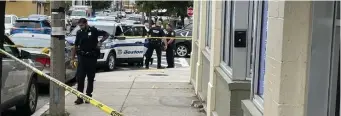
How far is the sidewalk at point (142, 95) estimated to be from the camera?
838 cm

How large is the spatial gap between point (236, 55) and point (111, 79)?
7.17 meters

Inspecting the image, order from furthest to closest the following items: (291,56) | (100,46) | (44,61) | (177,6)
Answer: (177,6), (44,61), (100,46), (291,56)

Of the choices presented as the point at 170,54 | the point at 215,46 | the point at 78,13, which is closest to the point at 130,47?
the point at 170,54

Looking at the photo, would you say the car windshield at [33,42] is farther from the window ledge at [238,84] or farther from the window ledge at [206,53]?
the window ledge at [238,84]

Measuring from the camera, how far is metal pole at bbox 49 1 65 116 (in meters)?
7.45

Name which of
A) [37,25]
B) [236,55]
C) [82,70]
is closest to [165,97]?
[82,70]

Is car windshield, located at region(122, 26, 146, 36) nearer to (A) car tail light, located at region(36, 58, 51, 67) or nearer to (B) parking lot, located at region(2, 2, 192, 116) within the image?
(B) parking lot, located at region(2, 2, 192, 116)

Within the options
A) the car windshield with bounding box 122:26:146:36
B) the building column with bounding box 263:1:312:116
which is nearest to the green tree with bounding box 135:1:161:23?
the car windshield with bounding box 122:26:146:36

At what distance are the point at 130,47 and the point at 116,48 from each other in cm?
72

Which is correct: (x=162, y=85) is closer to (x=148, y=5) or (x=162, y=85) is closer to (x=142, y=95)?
(x=142, y=95)

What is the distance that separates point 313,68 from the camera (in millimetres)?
3096

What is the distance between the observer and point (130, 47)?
1695cm

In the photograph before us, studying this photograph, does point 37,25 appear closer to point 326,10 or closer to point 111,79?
point 111,79

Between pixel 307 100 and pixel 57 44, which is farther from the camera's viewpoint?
pixel 57 44
